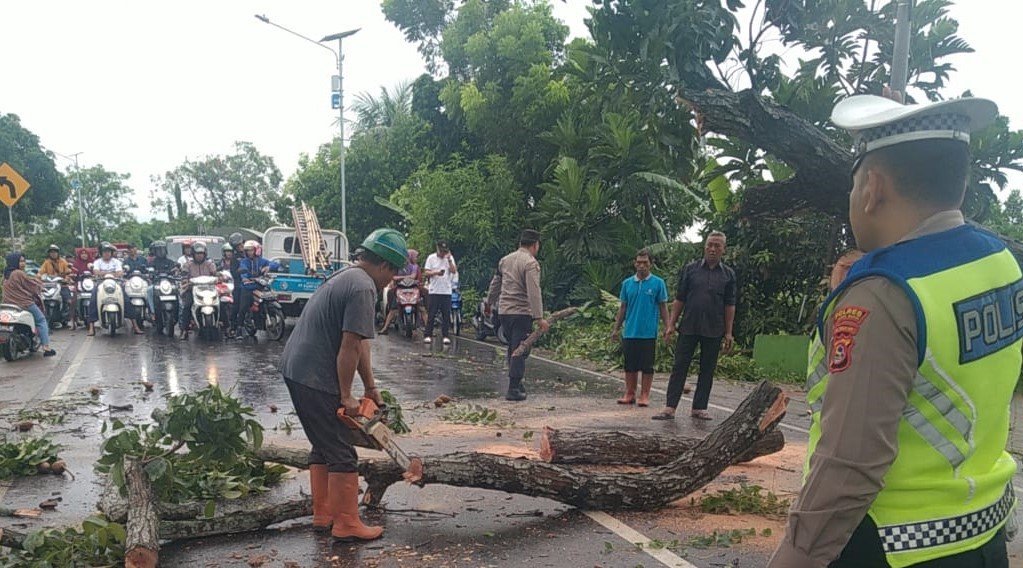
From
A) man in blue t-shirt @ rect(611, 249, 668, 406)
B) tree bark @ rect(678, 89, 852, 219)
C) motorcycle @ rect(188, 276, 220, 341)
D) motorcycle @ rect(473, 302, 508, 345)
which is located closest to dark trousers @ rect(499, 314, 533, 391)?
man in blue t-shirt @ rect(611, 249, 668, 406)

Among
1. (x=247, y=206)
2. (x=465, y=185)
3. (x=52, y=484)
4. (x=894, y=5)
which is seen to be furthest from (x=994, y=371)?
(x=247, y=206)

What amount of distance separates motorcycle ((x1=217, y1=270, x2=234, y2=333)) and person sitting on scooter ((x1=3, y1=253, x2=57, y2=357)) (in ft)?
10.5

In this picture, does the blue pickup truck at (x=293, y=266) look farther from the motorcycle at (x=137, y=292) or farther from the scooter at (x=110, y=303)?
the scooter at (x=110, y=303)

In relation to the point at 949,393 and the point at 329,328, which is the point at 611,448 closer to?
the point at 329,328

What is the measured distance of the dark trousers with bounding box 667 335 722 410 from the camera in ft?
27.8

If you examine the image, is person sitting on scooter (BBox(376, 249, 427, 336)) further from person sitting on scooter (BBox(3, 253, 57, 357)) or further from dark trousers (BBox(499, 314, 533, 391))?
dark trousers (BBox(499, 314, 533, 391))

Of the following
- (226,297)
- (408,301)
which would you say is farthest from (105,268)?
(408,301)

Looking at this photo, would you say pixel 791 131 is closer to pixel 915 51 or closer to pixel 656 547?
pixel 656 547

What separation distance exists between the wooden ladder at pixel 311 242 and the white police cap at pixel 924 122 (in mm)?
17598

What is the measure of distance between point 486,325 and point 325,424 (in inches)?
481

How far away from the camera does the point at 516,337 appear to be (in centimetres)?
1005

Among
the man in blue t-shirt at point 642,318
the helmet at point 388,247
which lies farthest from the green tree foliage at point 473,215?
Result: the helmet at point 388,247

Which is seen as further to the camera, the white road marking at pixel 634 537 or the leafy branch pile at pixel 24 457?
the leafy branch pile at pixel 24 457

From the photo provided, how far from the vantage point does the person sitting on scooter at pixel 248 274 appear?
49.3 ft
